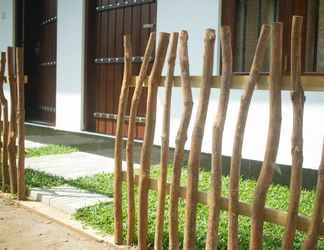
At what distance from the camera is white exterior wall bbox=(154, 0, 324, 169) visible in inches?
199

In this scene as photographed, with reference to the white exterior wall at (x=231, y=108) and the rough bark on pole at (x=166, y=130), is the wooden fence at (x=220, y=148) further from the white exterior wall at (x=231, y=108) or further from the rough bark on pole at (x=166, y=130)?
the white exterior wall at (x=231, y=108)

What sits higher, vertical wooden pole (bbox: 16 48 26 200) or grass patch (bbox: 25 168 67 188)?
vertical wooden pole (bbox: 16 48 26 200)

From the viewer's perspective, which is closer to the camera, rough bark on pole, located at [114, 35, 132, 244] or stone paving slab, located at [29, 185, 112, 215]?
rough bark on pole, located at [114, 35, 132, 244]

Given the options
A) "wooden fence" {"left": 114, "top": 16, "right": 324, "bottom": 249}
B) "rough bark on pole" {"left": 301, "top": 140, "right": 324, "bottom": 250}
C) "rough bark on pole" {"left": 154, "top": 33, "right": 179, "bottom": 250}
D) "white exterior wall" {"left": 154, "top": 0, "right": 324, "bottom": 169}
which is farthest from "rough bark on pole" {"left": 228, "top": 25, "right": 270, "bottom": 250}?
"white exterior wall" {"left": 154, "top": 0, "right": 324, "bottom": 169}

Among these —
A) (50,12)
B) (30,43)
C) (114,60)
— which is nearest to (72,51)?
(114,60)

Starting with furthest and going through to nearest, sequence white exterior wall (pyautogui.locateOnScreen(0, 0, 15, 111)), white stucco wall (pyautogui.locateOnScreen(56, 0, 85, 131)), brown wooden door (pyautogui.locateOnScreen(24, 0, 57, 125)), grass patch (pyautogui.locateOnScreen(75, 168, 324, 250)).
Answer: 1. white exterior wall (pyautogui.locateOnScreen(0, 0, 15, 111))
2. brown wooden door (pyautogui.locateOnScreen(24, 0, 57, 125))
3. white stucco wall (pyautogui.locateOnScreen(56, 0, 85, 131))
4. grass patch (pyautogui.locateOnScreen(75, 168, 324, 250))

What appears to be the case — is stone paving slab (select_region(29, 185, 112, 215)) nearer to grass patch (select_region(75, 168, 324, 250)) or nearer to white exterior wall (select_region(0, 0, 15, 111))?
grass patch (select_region(75, 168, 324, 250))

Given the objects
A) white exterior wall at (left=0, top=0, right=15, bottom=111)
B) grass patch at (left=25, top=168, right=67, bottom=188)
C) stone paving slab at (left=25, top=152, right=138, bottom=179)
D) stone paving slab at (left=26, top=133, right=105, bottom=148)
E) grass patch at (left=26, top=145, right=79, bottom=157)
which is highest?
white exterior wall at (left=0, top=0, right=15, bottom=111)

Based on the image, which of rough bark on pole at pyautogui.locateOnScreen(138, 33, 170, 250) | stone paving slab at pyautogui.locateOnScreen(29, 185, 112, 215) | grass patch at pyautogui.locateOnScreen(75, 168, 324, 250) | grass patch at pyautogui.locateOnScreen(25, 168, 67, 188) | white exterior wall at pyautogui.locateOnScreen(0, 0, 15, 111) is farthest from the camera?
white exterior wall at pyautogui.locateOnScreen(0, 0, 15, 111)

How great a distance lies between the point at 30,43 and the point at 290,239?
9.04m

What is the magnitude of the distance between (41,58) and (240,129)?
8.19m

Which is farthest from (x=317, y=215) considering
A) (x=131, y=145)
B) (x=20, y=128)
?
(x=20, y=128)

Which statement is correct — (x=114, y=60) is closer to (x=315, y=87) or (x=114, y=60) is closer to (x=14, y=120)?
(x=14, y=120)

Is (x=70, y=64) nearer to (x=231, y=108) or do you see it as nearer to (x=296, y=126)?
(x=231, y=108)
